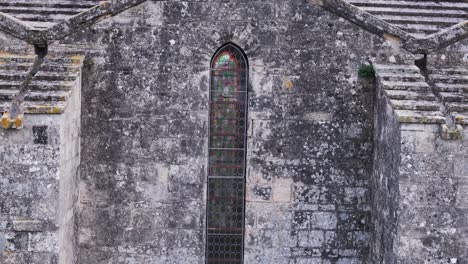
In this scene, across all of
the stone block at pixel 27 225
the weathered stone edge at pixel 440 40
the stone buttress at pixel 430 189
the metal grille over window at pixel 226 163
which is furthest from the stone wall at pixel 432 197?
the stone block at pixel 27 225

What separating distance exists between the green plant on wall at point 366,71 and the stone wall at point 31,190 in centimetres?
423

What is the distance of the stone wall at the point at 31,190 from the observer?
8.43 metres

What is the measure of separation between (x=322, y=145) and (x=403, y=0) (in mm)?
3531

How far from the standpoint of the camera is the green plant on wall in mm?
9609

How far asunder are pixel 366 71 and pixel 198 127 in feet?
8.27

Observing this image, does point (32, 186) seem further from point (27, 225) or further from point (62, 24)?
point (62, 24)

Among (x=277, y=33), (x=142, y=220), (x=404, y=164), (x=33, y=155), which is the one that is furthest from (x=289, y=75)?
(x=33, y=155)

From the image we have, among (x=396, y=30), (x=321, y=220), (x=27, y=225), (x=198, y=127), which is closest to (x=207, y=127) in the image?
(x=198, y=127)

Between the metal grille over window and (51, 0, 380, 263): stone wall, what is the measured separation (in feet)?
0.63

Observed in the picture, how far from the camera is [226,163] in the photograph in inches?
386

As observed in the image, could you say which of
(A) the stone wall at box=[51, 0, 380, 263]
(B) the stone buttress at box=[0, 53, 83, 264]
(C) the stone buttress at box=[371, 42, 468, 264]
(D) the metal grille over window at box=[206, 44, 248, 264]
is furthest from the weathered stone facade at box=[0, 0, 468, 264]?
(C) the stone buttress at box=[371, 42, 468, 264]

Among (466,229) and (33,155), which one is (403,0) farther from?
(33,155)

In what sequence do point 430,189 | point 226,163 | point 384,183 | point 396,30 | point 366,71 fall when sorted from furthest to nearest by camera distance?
point 226,163 → point 366,71 → point 396,30 → point 384,183 → point 430,189

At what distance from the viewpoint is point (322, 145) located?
964cm
